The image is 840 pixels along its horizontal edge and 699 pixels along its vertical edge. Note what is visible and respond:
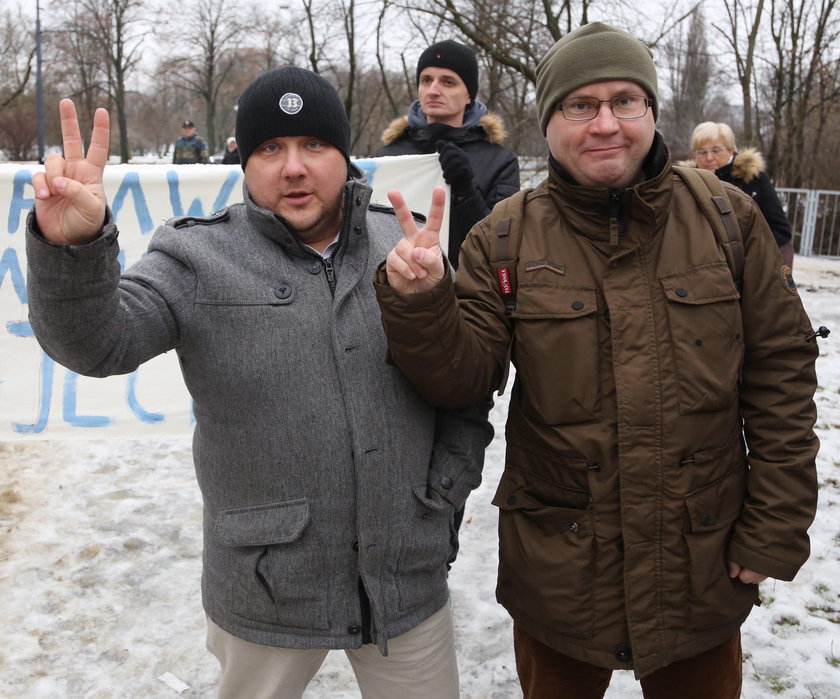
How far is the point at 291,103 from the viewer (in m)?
1.87

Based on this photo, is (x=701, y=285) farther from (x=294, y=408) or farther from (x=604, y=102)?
(x=294, y=408)

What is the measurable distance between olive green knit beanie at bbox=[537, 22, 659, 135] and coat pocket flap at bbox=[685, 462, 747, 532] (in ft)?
3.09

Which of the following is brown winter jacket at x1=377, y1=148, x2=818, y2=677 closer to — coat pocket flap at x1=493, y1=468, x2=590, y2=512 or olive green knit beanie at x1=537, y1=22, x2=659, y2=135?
coat pocket flap at x1=493, y1=468, x2=590, y2=512

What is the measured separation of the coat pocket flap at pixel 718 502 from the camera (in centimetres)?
189

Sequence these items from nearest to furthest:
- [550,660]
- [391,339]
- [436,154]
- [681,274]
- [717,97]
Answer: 1. [391,339]
2. [681,274]
3. [550,660]
4. [436,154]
5. [717,97]

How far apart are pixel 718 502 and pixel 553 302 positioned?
0.62m

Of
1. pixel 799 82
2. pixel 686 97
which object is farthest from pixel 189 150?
pixel 686 97

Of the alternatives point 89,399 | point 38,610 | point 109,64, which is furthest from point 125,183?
point 109,64

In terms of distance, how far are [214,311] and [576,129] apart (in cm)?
93

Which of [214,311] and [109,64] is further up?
[109,64]

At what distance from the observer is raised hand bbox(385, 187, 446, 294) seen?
167 centimetres

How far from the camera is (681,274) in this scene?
1.89 m

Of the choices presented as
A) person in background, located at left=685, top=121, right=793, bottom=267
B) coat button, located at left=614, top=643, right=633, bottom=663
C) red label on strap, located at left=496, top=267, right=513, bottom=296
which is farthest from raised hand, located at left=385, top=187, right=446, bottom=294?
person in background, located at left=685, top=121, right=793, bottom=267

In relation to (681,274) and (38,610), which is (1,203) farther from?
(681,274)
